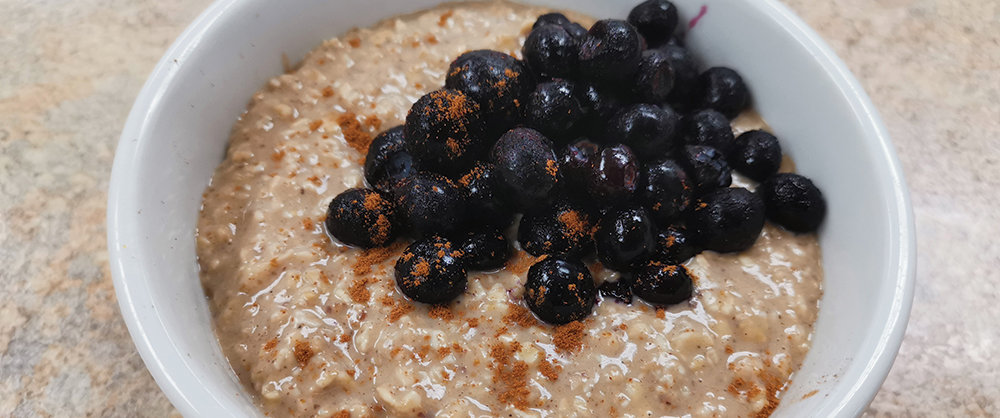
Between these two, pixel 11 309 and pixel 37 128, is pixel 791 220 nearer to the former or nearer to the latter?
pixel 11 309

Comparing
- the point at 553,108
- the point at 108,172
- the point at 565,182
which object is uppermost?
the point at 553,108

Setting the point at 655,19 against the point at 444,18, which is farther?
the point at 444,18

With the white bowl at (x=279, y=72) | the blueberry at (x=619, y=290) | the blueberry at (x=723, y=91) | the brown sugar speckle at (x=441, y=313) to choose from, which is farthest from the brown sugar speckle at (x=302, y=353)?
the blueberry at (x=723, y=91)

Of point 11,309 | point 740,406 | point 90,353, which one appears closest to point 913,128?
point 740,406

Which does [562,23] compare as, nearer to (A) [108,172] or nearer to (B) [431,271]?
(B) [431,271]

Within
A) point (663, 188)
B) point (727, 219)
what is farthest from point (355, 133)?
point (727, 219)

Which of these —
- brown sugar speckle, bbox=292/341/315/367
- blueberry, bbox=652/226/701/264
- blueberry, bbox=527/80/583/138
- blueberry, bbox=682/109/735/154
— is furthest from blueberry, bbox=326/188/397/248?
blueberry, bbox=682/109/735/154
